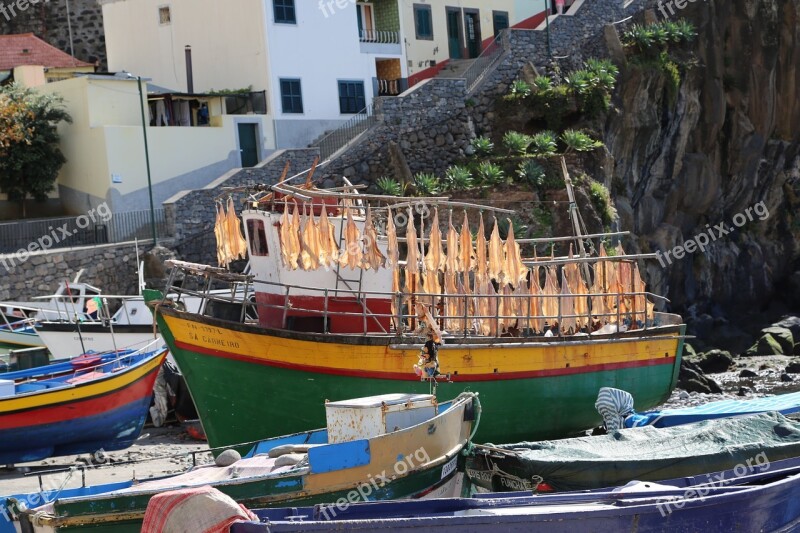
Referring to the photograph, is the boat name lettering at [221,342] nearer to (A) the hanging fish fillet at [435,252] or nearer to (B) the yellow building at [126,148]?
(A) the hanging fish fillet at [435,252]

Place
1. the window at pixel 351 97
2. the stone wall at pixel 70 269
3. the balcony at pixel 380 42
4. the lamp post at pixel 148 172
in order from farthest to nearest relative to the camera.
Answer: the balcony at pixel 380 42 → the window at pixel 351 97 → the lamp post at pixel 148 172 → the stone wall at pixel 70 269

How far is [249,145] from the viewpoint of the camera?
3397cm

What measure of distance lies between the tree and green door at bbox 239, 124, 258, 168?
4.84m

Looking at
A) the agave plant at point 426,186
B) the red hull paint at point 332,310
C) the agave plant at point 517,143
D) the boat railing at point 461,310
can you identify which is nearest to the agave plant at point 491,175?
the agave plant at point 426,186

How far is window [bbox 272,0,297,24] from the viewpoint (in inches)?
1348

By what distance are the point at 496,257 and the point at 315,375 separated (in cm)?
391

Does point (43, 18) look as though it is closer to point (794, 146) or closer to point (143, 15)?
point (143, 15)

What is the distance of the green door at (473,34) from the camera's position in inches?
1665

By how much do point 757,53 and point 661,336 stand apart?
24982mm

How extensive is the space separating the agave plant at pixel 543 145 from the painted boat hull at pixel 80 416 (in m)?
15.4

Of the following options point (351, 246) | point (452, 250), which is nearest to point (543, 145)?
point (452, 250)

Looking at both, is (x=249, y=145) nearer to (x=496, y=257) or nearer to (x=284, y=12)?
(x=284, y=12)

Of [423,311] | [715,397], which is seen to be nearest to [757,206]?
[715,397]

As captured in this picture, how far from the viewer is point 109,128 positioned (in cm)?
3086
